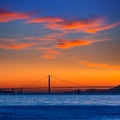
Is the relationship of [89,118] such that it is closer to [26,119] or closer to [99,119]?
[99,119]

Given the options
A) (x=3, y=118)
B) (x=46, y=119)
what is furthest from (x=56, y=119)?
(x=3, y=118)

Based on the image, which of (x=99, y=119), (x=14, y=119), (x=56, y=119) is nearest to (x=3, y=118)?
(x=14, y=119)

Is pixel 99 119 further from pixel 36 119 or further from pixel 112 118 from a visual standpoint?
pixel 36 119

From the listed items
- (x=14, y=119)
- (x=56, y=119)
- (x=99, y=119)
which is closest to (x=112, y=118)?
Answer: (x=99, y=119)

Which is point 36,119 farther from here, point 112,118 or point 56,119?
point 112,118

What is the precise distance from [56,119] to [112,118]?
555 centimetres

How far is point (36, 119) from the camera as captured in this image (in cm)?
5994

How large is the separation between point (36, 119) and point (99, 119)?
6167 millimetres

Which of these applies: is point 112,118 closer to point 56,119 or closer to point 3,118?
point 56,119

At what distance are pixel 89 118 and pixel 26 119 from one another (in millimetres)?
6521

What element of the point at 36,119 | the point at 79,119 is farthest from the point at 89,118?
the point at 36,119

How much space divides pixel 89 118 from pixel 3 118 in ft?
28.5

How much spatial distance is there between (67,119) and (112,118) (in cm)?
448

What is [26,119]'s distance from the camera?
60.0 metres
